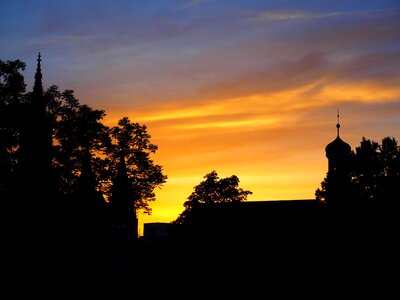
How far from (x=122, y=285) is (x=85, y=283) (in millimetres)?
9633

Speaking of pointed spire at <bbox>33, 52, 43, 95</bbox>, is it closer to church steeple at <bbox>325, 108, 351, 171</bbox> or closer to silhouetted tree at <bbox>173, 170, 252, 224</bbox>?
silhouetted tree at <bbox>173, 170, 252, 224</bbox>

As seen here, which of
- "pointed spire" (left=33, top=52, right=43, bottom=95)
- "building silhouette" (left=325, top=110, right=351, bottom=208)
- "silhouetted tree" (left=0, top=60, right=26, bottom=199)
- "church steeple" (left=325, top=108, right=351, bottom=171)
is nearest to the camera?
"silhouetted tree" (left=0, top=60, right=26, bottom=199)

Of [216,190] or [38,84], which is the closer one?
[38,84]

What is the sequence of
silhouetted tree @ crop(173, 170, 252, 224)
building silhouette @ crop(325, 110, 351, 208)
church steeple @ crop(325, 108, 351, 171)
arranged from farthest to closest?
church steeple @ crop(325, 108, 351, 171) < silhouetted tree @ crop(173, 170, 252, 224) < building silhouette @ crop(325, 110, 351, 208)

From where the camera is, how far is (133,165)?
222ft

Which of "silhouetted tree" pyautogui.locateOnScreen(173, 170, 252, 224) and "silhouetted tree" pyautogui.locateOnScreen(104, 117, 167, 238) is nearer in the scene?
"silhouetted tree" pyautogui.locateOnScreen(104, 117, 167, 238)

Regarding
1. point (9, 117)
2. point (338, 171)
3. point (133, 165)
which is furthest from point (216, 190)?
point (9, 117)

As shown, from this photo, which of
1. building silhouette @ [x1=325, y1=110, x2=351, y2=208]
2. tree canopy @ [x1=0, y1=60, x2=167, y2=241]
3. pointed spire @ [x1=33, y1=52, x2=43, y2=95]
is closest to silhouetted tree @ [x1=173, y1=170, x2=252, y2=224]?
building silhouette @ [x1=325, y1=110, x2=351, y2=208]

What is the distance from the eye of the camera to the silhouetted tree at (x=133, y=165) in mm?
66188

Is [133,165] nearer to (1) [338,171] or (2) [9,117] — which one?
(2) [9,117]

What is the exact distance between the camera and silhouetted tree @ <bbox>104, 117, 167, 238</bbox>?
217ft

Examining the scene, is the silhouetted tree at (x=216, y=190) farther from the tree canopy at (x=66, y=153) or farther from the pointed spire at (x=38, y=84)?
the pointed spire at (x=38, y=84)

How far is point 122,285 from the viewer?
64125 mm

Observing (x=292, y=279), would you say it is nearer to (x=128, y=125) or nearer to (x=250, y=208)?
(x=250, y=208)
